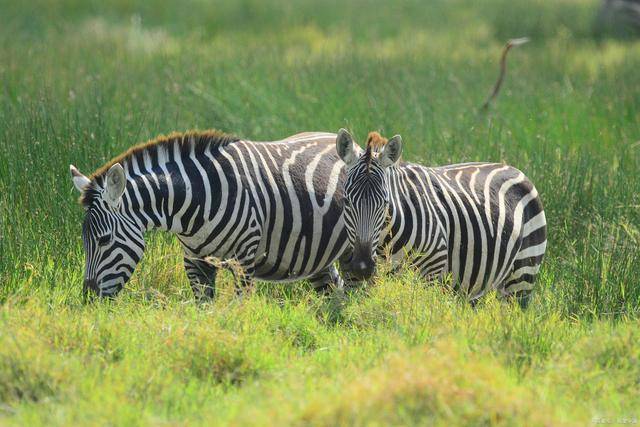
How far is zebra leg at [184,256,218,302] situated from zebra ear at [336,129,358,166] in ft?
3.70

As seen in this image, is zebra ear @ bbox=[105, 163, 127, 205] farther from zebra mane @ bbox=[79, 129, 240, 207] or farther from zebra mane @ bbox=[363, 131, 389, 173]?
zebra mane @ bbox=[363, 131, 389, 173]

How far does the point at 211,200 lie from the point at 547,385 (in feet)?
7.97

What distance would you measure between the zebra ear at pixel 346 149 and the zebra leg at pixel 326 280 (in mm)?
1010

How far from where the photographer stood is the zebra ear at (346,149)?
628 cm

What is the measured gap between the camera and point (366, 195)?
6.05 metres

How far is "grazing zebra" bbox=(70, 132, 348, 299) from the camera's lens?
592cm

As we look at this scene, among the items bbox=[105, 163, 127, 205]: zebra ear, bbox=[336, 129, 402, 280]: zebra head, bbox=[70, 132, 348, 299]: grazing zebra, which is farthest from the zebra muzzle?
bbox=[105, 163, 127, 205]: zebra ear

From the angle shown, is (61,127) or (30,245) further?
(61,127)

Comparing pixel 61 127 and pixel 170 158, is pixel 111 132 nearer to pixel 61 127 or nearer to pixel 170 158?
pixel 61 127

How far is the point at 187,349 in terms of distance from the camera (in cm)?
521

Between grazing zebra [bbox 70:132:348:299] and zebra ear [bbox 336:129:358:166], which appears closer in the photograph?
grazing zebra [bbox 70:132:348:299]

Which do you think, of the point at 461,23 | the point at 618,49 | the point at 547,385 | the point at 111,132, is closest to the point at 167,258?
the point at 111,132

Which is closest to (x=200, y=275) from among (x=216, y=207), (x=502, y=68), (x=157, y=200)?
(x=216, y=207)

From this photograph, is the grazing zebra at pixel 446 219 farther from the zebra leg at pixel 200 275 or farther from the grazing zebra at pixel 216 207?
the zebra leg at pixel 200 275
